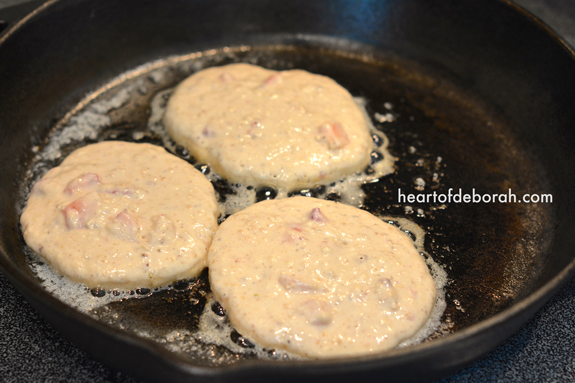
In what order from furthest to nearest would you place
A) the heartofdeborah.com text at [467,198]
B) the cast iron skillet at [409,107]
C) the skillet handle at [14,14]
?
the skillet handle at [14,14]
the heartofdeborah.com text at [467,198]
the cast iron skillet at [409,107]

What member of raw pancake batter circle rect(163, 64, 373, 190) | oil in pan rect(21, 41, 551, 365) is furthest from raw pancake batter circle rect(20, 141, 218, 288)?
raw pancake batter circle rect(163, 64, 373, 190)

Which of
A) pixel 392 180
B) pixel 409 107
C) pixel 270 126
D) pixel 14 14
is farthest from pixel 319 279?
pixel 14 14

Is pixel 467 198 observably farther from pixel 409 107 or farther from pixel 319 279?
pixel 319 279

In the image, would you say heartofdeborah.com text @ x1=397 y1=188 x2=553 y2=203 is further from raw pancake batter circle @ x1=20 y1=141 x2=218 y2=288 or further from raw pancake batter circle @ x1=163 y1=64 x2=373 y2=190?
raw pancake batter circle @ x1=20 y1=141 x2=218 y2=288

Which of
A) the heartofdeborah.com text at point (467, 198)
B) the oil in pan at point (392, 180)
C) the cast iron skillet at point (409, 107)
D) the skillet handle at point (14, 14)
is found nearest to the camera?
the cast iron skillet at point (409, 107)

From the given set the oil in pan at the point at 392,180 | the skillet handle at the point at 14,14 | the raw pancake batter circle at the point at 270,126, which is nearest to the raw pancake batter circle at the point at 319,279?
the oil in pan at the point at 392,180

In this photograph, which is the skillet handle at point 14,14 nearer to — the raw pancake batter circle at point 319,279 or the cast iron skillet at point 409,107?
the cast iron skillet at point 409,107
